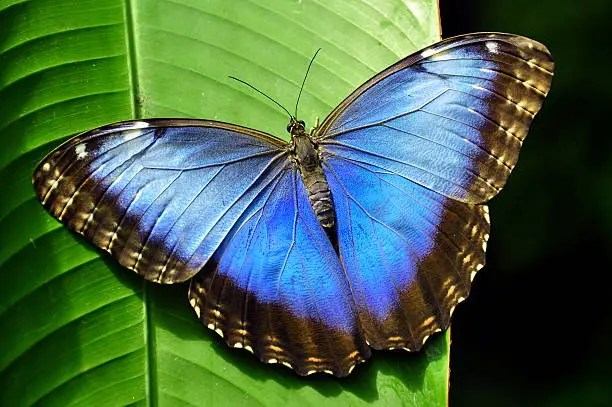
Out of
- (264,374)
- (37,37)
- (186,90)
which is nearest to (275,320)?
(264,374)

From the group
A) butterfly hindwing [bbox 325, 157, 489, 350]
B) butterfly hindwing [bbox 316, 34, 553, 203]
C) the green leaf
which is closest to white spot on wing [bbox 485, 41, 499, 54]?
butterfly hindwing [bbox 316, 34, 553, 203]

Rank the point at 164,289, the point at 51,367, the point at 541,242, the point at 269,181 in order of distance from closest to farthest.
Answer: the point at 51,367 → the point at 164,289 → the point at 269,181 → the point at 541,242

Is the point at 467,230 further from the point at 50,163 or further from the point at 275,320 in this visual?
the point at 50,163

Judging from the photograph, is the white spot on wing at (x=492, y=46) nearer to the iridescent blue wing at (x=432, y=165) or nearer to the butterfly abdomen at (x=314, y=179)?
the iridescent blue wing at (x=432, y=165)

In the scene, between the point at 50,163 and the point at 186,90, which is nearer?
the point at 50,163

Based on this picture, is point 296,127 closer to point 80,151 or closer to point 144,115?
point 144,115

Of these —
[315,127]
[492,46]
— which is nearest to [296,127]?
[315,127]

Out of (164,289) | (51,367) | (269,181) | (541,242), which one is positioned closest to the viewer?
(51,367)

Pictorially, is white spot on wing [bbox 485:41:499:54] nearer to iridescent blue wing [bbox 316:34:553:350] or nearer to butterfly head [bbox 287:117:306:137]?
iridescent blue wing [bbox 316:34:553:350]
